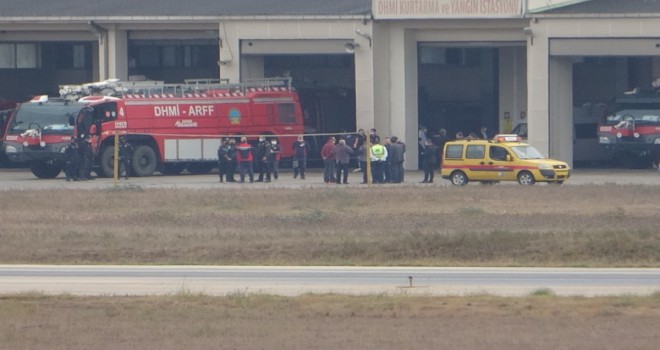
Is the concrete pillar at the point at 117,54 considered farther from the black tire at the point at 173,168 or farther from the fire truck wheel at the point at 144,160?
the fire truck wheel at the point at 144,160

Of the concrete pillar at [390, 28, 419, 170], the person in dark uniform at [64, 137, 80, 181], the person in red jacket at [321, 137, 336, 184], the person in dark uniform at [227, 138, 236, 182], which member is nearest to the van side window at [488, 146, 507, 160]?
the person in red jacket at [321, 137, 336, 184]

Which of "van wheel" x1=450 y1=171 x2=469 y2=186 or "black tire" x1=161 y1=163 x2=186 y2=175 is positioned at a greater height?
"black tire" x1=161 y1=163 x2=186 y2=175

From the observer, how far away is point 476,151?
3859 centimetres

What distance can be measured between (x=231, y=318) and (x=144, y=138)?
29.1 meters

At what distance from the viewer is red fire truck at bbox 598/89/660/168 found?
45.8 metres

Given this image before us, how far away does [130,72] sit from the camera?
2181 inches

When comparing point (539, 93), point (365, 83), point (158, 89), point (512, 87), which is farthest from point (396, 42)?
point (158, 89)

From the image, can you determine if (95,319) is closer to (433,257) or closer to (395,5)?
(433,257)

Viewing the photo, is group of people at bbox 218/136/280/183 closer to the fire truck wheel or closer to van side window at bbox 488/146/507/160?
the fire truck wheel

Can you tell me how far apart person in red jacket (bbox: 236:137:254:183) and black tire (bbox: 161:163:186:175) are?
4862 mm

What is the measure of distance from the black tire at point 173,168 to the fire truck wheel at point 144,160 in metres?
1.26

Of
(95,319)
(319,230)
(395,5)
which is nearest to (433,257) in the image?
(319,230)

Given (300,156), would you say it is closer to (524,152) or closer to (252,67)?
(524,152)

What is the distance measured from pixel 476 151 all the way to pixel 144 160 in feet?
37.9
